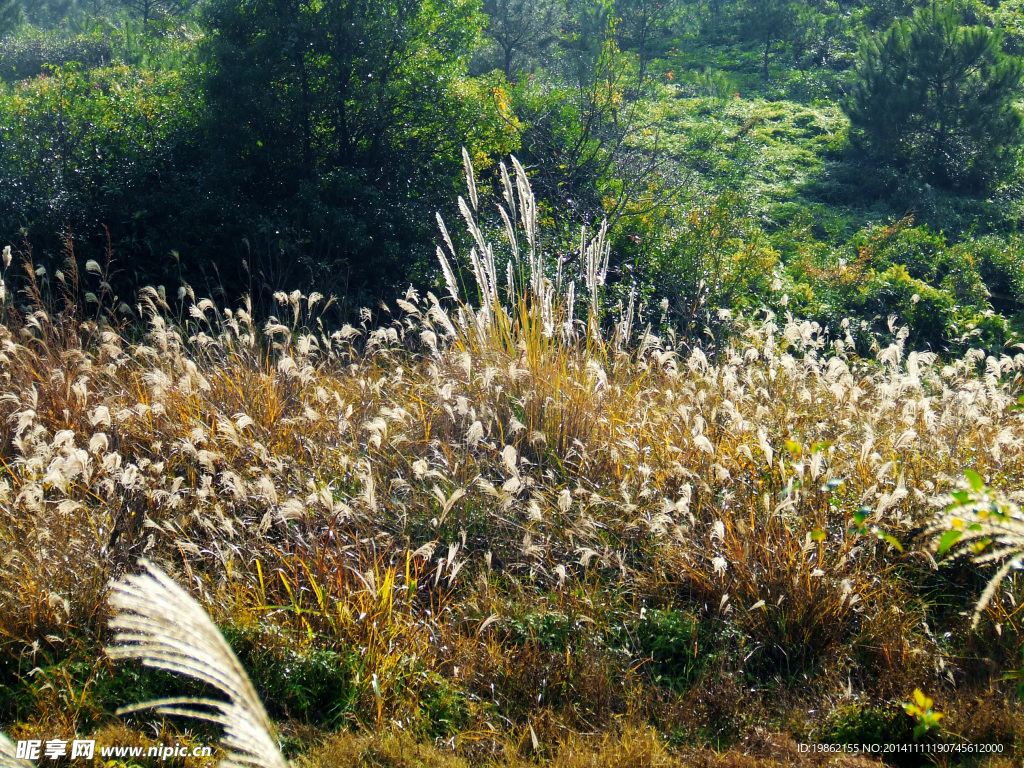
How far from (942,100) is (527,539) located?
11891 mm

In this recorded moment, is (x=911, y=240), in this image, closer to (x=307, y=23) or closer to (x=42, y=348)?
(x=307, y=23)

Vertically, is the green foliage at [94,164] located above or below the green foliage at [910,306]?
above

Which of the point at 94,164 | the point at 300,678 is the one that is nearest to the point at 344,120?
the point at 94,164

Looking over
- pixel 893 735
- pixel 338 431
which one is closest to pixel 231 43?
pixel 338 431

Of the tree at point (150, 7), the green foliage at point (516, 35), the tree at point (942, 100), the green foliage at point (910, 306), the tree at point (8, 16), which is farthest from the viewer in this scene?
the tree at point (8, 16)

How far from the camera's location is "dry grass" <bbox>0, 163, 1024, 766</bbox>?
3.38 m

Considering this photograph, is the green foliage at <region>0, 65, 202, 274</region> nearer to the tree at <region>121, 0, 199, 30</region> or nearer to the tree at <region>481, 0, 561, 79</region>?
the tree at <region>481, 0, 561, 79</region>

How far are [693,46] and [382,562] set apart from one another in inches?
763

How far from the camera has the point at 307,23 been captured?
762 centimetres

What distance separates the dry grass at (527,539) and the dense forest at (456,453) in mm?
24

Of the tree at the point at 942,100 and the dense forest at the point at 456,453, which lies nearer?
the dense forest at the point at 456,453

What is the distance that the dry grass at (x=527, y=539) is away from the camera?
11.1 ft

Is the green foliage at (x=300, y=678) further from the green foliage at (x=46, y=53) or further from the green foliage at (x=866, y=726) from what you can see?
the green foliage at (x=46, y=53)

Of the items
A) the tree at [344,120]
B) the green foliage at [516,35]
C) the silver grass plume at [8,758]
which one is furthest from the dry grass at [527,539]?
the green foliage at [516,35]
